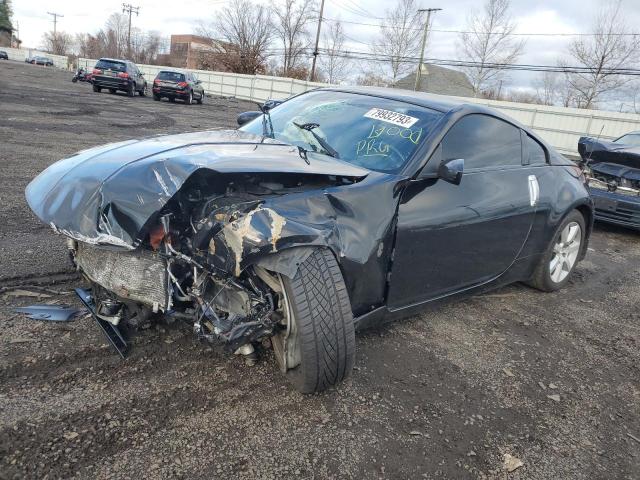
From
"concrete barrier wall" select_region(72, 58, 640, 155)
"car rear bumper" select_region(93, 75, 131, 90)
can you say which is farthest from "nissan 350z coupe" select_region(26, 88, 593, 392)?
"car rear bumper" select_region(93, 75, 131, 90)

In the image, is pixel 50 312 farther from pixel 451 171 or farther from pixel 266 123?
pixel 451 171

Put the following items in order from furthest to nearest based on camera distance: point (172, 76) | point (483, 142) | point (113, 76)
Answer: point (172, 76), point (113, 76), point (483, 142)

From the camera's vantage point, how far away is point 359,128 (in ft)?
10.7

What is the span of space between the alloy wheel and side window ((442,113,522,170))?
3.30ft

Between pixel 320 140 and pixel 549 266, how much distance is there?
2.35m

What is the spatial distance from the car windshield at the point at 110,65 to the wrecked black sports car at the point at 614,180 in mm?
21685

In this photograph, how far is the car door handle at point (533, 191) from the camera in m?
3.76

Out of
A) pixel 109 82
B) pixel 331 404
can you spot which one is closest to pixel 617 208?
pixel 331 404

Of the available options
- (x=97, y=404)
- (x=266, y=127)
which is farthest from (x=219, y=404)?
(x=266, y=127)

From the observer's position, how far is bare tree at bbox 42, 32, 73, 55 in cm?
11306

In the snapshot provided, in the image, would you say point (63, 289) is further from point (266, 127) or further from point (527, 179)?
point (527, 179)

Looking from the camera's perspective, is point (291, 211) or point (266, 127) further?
point (266, 127)

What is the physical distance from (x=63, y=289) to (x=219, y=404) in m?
1.62

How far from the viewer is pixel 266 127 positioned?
3654 mm
